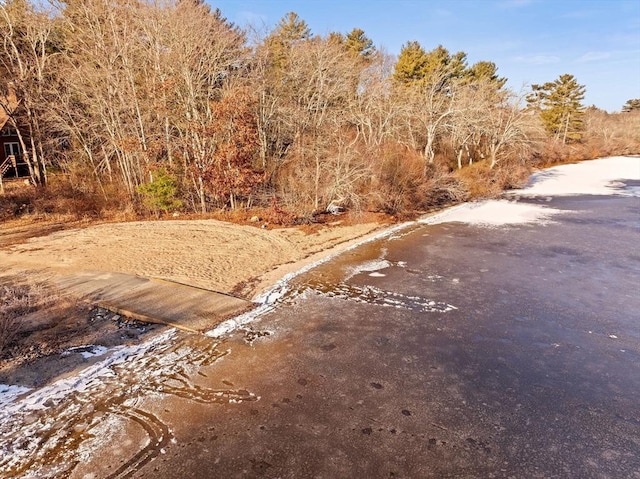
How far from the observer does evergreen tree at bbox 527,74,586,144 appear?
143ft

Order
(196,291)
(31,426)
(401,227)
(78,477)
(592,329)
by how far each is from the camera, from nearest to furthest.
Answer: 1. (78,477)
2. (31,426)
3. (592,329)
4. (196,291)
5. (401,227)

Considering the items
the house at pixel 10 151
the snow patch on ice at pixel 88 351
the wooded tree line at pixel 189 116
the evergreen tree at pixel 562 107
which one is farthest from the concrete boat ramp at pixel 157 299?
the evergreen tree at pixel 562 107

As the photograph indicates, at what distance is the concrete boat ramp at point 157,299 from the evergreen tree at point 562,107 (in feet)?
155

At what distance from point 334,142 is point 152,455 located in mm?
14998

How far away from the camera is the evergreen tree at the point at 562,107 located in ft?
143

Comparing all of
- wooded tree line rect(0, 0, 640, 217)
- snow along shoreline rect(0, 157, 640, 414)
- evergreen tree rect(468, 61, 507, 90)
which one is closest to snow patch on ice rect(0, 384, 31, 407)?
snow along shoreline rect(0, 157, 640, 414)

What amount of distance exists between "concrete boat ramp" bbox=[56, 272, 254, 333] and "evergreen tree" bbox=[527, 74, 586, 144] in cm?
4726

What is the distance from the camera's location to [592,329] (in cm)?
734

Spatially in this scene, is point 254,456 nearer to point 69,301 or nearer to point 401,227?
point 69,301

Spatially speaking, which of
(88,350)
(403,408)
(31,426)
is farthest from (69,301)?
(403,408)

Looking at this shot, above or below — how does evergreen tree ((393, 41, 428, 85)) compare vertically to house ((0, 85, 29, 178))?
above

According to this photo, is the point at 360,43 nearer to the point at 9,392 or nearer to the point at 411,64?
the point at 411,64

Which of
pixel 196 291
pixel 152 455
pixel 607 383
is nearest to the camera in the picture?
pixel 152 455

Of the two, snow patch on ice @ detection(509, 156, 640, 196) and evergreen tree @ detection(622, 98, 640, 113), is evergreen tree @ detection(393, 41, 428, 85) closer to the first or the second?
snow patch on ice @ detection(509, 156, 640, 196)
